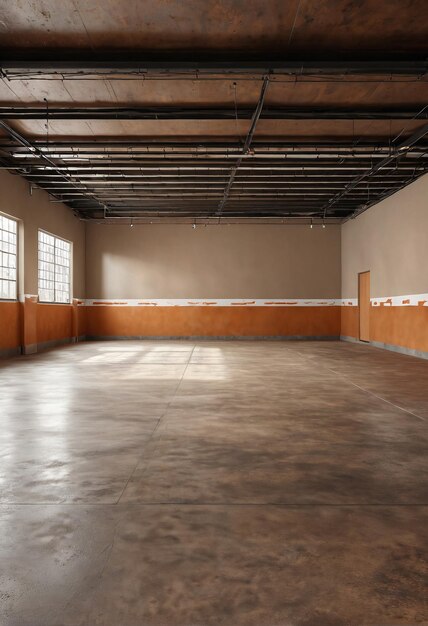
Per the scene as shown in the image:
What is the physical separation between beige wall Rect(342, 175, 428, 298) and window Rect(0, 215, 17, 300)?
912 cm

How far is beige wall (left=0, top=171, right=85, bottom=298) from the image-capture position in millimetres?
11391

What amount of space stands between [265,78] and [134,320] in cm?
1171

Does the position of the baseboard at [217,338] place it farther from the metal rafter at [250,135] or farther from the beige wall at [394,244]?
the metal rafter at [250,135]

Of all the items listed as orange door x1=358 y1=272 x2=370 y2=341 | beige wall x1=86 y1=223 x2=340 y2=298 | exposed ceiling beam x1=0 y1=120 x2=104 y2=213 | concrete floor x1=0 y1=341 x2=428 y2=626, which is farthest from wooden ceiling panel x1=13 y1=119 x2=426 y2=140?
beige wall x1=86 y1=223 x2=340 y2=298

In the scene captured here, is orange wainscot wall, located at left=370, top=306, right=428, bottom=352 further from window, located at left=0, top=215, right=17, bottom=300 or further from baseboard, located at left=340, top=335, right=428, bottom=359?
window, located at left=0, top=215, right=17, bottom=300

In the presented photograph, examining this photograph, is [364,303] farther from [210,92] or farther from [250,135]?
[210,92]

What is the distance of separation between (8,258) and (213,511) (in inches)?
409

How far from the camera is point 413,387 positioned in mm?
7090

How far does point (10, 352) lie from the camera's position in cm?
1178

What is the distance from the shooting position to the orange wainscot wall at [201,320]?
17375mm

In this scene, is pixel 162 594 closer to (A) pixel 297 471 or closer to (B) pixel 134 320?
(A) pixel 297 471

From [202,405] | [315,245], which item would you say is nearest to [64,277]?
[315,245]

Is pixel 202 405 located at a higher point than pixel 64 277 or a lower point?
lower

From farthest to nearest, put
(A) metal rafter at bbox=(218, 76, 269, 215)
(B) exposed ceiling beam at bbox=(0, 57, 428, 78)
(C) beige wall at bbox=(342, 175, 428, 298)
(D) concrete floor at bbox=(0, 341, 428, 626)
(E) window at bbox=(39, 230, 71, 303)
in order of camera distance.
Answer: (E) window at bbox=(39, 230, 71, 303) → (C) beige wall at bbox=(342, 175, 428, 298) → (A) metal rafter at bbox=(218, 76, 269, 215) → (B) exposed ceiling beam at bbox=(0, 57, 428, 78) → (D) concrete floor at bbox=(0, 341, 428, 626)
